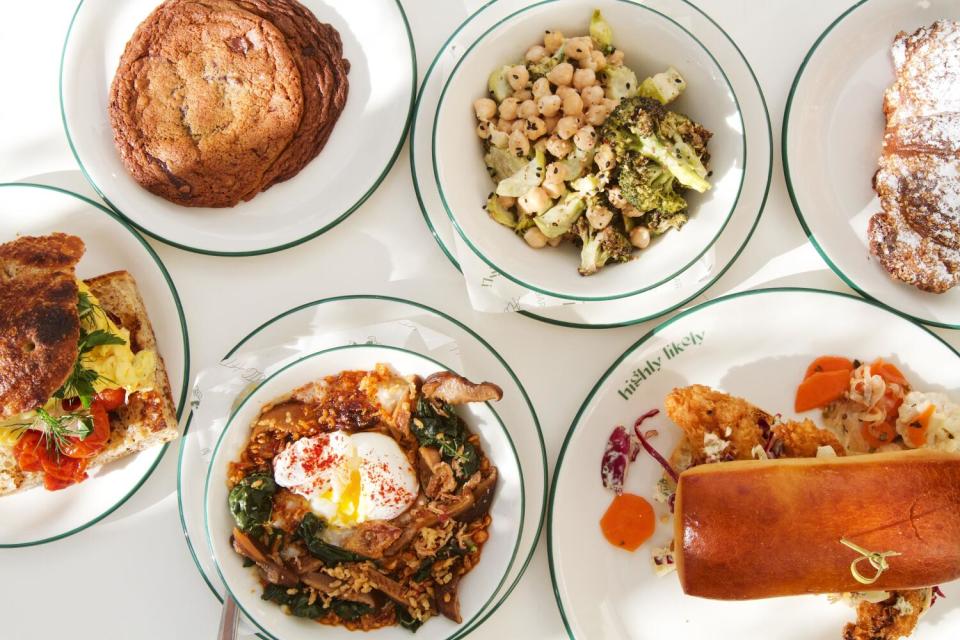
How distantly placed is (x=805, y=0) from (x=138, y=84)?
278 centimetres

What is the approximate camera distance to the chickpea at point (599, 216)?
9.20 ft

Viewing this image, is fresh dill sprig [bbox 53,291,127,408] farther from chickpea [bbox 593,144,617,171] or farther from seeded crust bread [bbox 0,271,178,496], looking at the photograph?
chickpea [bbox 593,144,617,171]

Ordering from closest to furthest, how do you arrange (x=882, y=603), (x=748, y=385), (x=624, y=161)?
(x=624, y=161)
(x=882, y=603)
(x=748, y=385)

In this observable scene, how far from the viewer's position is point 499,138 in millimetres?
2857

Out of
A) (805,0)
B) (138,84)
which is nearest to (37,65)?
(138,84)

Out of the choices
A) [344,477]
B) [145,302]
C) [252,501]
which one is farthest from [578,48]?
[252,501]

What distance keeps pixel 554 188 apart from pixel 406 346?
86cm

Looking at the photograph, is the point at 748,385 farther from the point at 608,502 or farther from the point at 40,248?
the point at 40,248

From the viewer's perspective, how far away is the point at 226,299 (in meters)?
3.12

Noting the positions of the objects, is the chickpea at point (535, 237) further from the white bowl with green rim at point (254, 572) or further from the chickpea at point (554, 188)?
the white bowl with green rim at point (254, 572)

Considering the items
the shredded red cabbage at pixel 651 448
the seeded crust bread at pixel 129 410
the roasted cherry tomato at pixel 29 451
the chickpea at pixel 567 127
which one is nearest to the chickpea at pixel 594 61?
the chickpea at pixel 567 127

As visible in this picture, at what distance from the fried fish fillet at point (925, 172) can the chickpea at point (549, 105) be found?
139cm

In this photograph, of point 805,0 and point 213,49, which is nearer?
point 213,49

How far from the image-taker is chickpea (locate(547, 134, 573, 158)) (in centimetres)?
274
